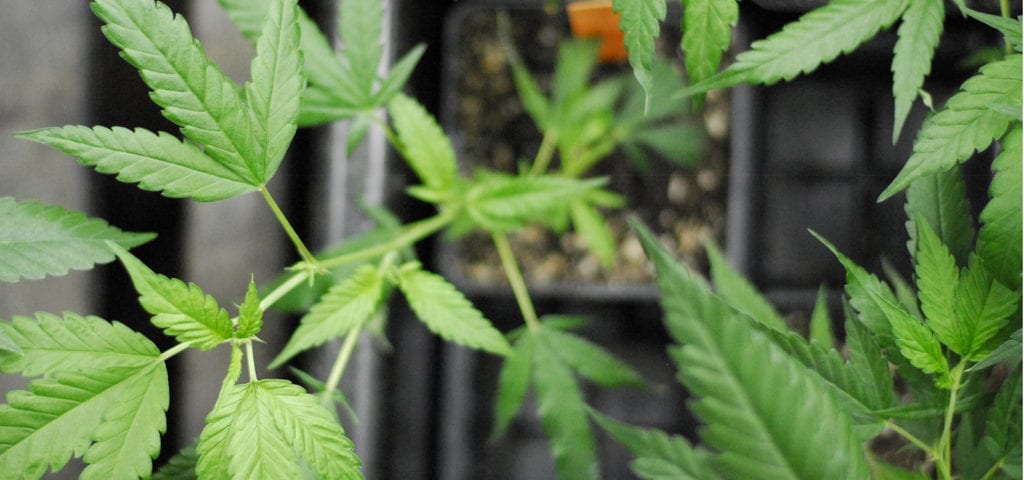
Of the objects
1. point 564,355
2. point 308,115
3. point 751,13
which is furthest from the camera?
point 751,13

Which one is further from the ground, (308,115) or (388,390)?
(308,115)

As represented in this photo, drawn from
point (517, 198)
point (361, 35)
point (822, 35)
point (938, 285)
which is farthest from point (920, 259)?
point (361, 35)

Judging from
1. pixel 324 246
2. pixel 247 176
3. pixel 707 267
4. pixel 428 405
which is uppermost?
pixel 247 176

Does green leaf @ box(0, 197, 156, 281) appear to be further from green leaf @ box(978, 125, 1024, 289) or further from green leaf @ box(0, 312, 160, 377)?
green leaf @ box(978, 125, 1024, 289)

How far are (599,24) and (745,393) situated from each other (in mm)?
581

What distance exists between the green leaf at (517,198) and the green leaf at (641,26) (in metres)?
0.12

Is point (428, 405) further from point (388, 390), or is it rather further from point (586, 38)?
point (586, 38)

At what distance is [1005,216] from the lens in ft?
1.26

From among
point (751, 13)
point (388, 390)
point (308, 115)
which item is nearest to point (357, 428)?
point (388, 390)

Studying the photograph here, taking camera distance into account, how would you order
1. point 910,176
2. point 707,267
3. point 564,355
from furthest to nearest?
point 707,267, point 564,355, point 910,176

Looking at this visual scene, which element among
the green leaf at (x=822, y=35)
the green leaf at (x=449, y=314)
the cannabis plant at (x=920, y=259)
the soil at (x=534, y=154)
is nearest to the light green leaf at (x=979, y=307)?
the cannabis plant at (x=920, y=259)

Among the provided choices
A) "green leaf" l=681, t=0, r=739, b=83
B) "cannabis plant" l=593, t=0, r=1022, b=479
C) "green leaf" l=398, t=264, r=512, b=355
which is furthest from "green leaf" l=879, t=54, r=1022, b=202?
"green leaf" l=398, t=264, r=512, b=355

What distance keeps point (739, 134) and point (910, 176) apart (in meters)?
0.42

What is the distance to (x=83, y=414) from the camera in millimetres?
406
